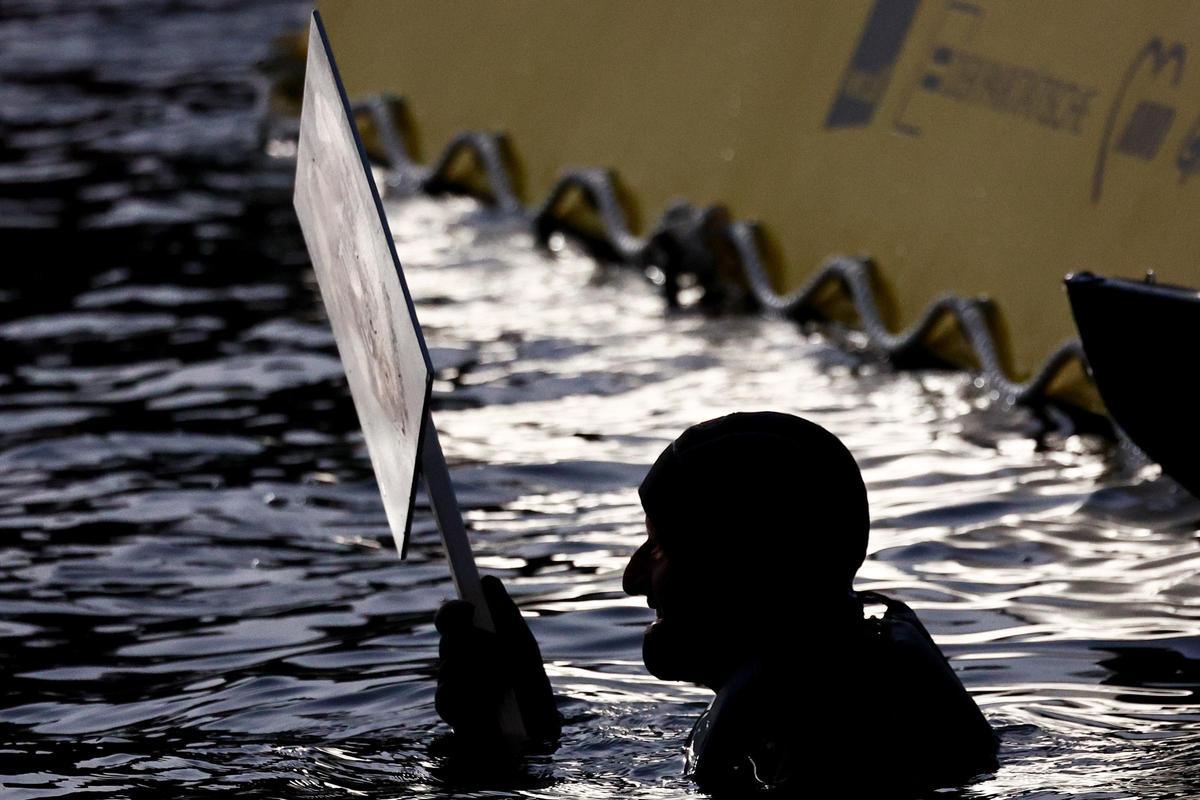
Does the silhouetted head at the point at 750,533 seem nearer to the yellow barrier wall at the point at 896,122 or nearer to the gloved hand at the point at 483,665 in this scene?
the gloved hand at the point at 483,665

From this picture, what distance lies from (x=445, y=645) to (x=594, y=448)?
9.39ft

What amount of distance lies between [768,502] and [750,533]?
0.18ft

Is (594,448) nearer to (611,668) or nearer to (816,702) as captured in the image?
(611,668)

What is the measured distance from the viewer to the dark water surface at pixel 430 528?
389 centimetres

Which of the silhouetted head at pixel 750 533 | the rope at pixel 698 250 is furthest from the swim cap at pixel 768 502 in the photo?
the rope at pixel 698 250

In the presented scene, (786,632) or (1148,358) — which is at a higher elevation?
(1148,358)

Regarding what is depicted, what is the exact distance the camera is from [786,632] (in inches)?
119

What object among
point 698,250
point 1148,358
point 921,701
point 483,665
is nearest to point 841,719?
point 921,701

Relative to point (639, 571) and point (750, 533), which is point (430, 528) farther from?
point (750, 533)

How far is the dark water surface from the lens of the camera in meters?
3.89

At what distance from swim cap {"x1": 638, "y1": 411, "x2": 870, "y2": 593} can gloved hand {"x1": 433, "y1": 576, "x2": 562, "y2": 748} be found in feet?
1.70

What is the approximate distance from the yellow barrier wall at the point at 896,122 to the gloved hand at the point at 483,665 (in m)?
3.11

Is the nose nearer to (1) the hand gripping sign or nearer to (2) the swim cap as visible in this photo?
(2) the swim cap

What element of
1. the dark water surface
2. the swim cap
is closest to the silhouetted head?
the swim cap
